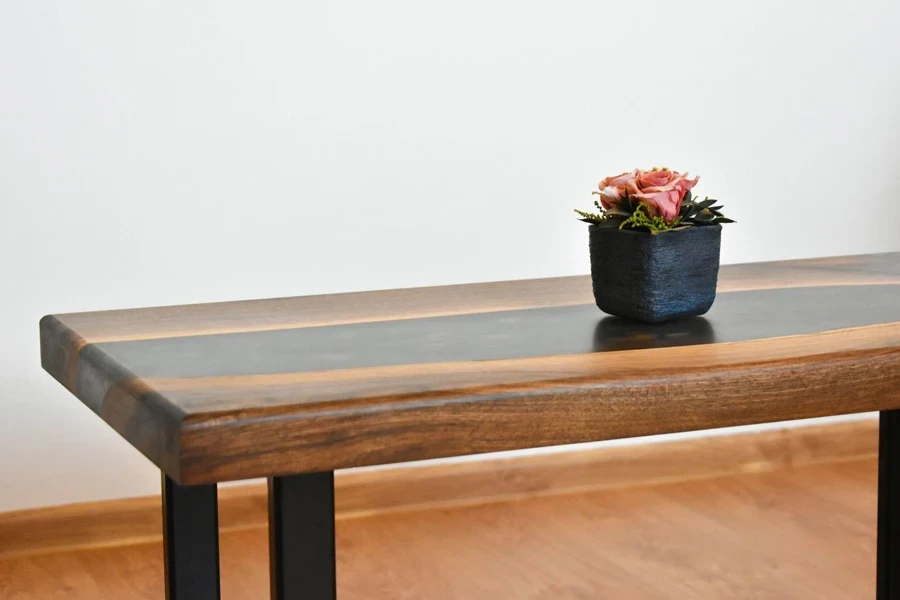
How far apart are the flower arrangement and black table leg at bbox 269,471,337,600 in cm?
43

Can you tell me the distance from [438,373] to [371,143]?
4.37 feet

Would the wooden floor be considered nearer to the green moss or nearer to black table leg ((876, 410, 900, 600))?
black table leg ((876, 410, 900, 600))

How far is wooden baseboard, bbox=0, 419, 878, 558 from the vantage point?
2.16 meters

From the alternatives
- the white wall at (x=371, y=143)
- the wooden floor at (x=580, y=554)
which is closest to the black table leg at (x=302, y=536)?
the wooden floor at (x=580, y=554)

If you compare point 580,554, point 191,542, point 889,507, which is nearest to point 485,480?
point 580,554

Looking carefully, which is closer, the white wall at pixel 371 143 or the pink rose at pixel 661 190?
the pink rose at pixel 661 190

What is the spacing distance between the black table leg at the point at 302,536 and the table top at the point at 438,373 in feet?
0.22

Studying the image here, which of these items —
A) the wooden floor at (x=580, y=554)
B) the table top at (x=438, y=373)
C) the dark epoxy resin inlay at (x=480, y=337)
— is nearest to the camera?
the table top at (x=438, y=373)

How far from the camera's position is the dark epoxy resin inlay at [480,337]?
1083 millimetres

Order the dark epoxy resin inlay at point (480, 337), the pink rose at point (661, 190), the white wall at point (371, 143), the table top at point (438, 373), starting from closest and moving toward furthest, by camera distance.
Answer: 1. the table top at point (438, 373)
2. the dark epoxy resin inlay at point (480, 337)
3. the pink rose at point (661, 190)
4. the white wall at point (371, 143)

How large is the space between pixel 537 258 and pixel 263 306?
114 centimetres

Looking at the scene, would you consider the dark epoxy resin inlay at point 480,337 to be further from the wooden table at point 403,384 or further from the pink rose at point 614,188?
the pink rose at point 614,188

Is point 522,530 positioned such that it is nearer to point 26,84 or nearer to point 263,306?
point 263,306

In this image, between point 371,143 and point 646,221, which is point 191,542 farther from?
point 371,143
